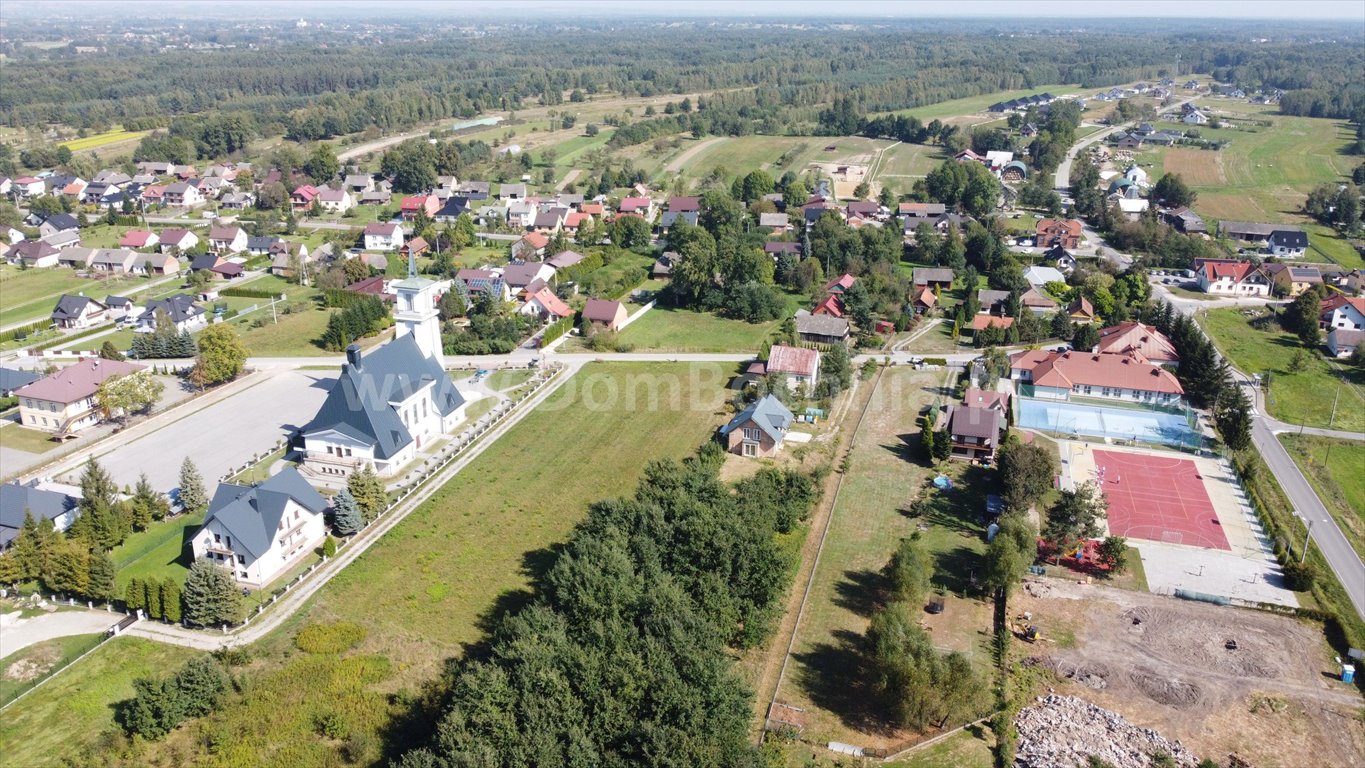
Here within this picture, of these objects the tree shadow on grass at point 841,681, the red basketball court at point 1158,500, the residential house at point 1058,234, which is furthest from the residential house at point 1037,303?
the tree shadow on grass at point 841,681

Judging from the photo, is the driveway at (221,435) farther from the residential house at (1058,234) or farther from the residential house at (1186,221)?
the residential house at (1186,221)

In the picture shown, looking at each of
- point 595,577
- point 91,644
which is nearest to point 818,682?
point 595,577

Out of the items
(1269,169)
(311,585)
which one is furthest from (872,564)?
(1269,169)

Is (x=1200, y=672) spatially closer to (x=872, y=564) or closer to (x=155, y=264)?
(x=872, y=564)

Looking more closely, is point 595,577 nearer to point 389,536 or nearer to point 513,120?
point 389,536

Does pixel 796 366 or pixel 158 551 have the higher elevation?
pixel 796 366
